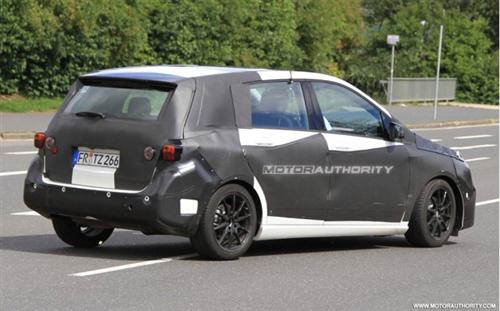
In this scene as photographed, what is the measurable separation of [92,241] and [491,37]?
64948mm

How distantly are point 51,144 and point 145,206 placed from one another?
1.15 meters

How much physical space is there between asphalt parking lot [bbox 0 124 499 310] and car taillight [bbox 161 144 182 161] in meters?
0.82

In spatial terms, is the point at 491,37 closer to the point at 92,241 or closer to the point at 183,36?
the point at 183,36

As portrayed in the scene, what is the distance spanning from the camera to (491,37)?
237 feet

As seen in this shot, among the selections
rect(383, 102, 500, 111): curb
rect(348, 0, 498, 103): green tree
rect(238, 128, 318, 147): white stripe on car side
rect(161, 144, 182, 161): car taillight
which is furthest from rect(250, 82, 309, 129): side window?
rect(348, 0, 498, 103): green tree

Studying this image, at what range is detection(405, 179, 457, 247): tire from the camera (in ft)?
35.1

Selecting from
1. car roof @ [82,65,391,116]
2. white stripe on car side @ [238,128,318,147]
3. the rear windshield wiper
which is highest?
car roof @ [82,65,391,116]

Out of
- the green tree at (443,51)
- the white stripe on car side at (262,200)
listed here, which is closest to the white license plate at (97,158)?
the white stripe on car side at (262,200)

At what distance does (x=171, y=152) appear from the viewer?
8.76m

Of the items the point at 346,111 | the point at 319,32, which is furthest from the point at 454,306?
the point at 319,32

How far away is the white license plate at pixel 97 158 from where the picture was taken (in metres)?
9.01

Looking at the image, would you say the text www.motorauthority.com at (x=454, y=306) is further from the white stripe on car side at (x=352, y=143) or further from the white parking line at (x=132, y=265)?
the white stripe on car side at (x=352, y=143)

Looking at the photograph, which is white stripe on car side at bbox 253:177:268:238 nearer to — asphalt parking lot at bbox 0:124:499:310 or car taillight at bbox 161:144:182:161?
asphalt parking lot at bbox 0:124:499:310

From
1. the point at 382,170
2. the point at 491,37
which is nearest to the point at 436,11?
the point at 491,37
